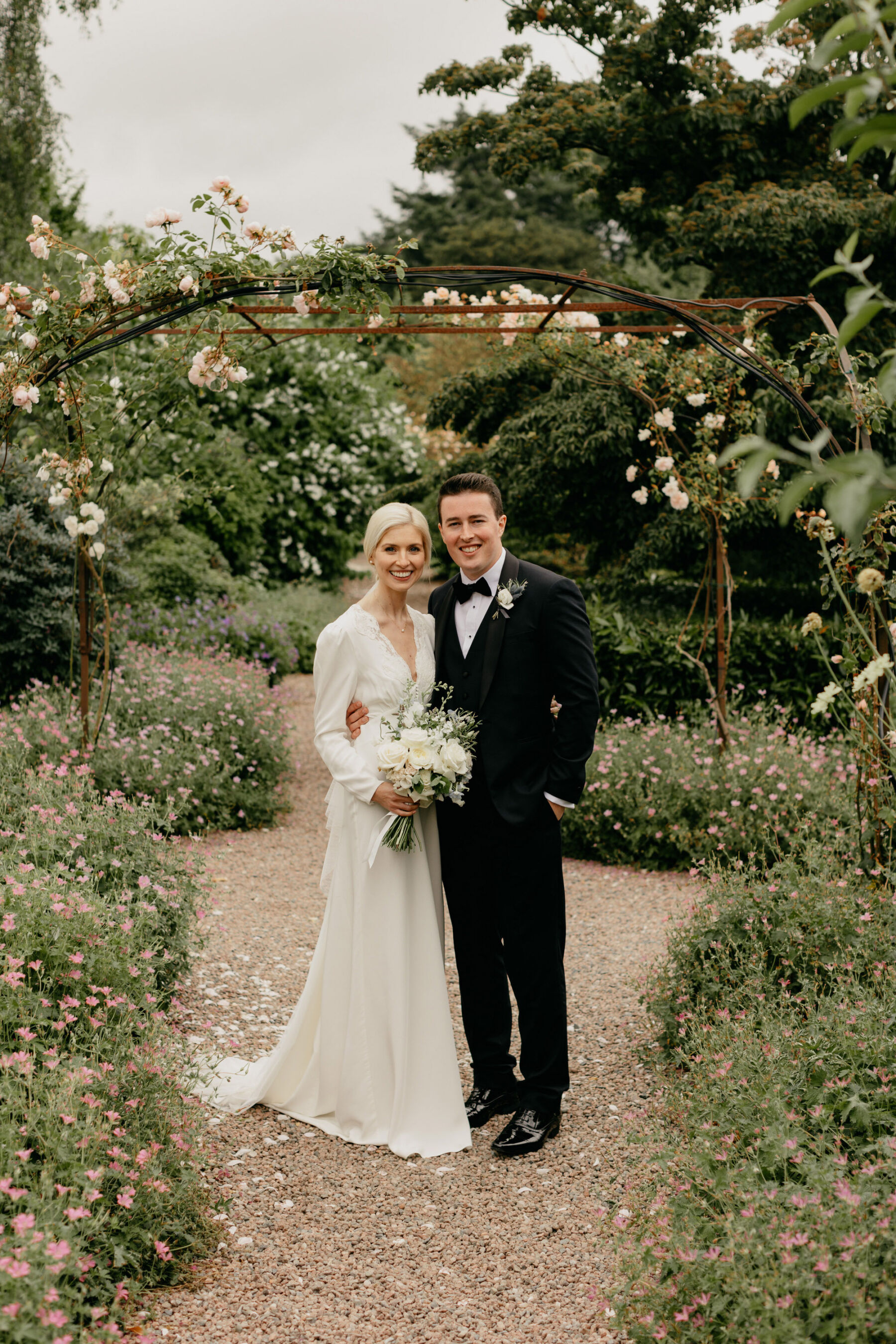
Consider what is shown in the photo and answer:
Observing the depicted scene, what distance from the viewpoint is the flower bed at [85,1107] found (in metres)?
2.00

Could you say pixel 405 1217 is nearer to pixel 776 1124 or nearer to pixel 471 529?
pixel 776 1124

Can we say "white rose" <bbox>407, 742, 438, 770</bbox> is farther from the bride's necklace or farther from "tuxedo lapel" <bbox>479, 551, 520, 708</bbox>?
the bride's necklace

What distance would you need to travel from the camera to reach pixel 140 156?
15961 millimetres

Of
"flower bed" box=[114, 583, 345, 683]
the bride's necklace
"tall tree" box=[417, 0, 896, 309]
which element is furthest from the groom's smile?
"tall tree" box=[417, 0, 896, 309]

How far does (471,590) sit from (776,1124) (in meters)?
1.70

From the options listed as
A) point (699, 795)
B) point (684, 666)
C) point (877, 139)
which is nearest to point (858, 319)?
point (877, 139)

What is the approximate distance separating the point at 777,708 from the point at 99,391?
4.66m

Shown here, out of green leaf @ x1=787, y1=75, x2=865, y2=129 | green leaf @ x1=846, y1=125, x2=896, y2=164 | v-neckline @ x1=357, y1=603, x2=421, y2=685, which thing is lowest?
v-neckline @ x1=357, y1=603, x2=421, y2=685

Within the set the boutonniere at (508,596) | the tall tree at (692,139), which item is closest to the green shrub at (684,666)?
the tall tree at (692,139)

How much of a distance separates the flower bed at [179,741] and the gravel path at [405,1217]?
6.03 feet

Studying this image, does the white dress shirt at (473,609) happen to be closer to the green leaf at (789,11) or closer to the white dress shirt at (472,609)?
the white dress shirt at (472,609)

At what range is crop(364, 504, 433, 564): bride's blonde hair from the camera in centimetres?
314

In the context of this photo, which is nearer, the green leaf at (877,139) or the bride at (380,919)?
the green leaf at (877,139)

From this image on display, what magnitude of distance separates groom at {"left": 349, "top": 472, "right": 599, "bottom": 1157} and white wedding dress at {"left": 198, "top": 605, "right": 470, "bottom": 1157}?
0.10 meters
